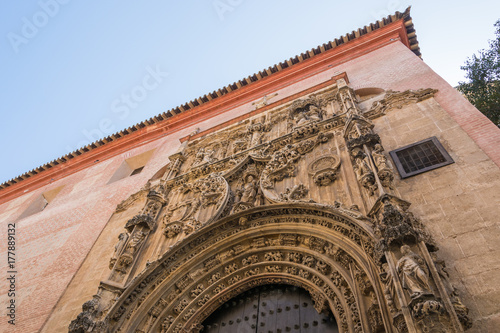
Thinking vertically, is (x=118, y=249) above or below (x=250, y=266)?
above

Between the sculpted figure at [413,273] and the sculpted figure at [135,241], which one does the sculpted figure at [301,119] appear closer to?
the sculpted figure at [135,241]

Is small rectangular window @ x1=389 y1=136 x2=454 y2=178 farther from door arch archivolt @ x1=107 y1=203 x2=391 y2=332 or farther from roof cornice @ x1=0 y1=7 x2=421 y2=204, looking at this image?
roof cornice @ x1=0 y1=7 x2=421 y2=204

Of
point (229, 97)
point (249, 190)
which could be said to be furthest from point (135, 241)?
point (229, 97)

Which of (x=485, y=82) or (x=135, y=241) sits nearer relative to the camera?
(x=135, y=241)

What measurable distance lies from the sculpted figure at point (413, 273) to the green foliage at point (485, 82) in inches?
333

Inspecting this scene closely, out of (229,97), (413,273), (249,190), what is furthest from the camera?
(229,97)

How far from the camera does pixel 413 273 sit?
3.57 m

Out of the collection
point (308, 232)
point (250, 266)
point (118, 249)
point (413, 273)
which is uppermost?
point (118, 249)

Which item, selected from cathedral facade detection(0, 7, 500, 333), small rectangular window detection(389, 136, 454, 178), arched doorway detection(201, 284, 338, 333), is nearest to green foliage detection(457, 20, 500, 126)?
cathedral facade detection(0, 7, 500, 333)

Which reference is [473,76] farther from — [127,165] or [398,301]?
[127,165]

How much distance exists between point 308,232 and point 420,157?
2341 mm

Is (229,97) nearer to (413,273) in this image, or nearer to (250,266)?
(250,266)

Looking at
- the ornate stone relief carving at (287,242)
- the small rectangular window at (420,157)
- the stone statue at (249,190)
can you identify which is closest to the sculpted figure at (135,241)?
the ornate stone relief carving at (287,242)

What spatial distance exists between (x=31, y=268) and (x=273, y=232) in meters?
7.43
